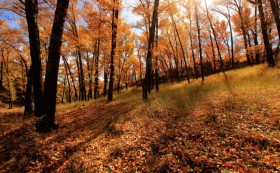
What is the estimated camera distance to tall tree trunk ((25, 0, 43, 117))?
6.17 metres

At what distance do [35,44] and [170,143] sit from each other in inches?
264

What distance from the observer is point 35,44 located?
6.36 meters

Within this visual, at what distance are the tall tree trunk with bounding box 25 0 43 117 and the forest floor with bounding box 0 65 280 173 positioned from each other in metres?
1.57

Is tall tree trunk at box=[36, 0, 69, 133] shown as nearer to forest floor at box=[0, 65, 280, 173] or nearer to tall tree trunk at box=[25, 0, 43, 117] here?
forest floor at box=[0, 65, 280, 173]

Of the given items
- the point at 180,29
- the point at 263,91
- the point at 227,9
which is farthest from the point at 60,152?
the point at 227,9

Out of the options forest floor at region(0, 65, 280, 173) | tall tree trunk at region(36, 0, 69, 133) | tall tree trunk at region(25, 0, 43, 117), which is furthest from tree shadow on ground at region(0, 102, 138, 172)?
tall tree trunk at region(25, 0, 43, 117)

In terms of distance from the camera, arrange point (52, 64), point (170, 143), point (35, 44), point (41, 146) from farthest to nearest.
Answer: point (35, 44) < point (52, 64) < point (41, 146) < point (170, 143)

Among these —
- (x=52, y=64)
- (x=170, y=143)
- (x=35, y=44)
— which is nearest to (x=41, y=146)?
(x=52, y=64)

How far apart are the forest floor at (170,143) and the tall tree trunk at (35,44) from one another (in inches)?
61.8

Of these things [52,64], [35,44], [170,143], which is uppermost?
[35,44]

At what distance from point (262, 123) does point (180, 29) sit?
1853 cm

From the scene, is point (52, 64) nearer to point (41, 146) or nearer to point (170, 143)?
point (41, 146)

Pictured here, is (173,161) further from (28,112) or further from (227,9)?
(227,9)

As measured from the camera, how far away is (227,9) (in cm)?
2116
